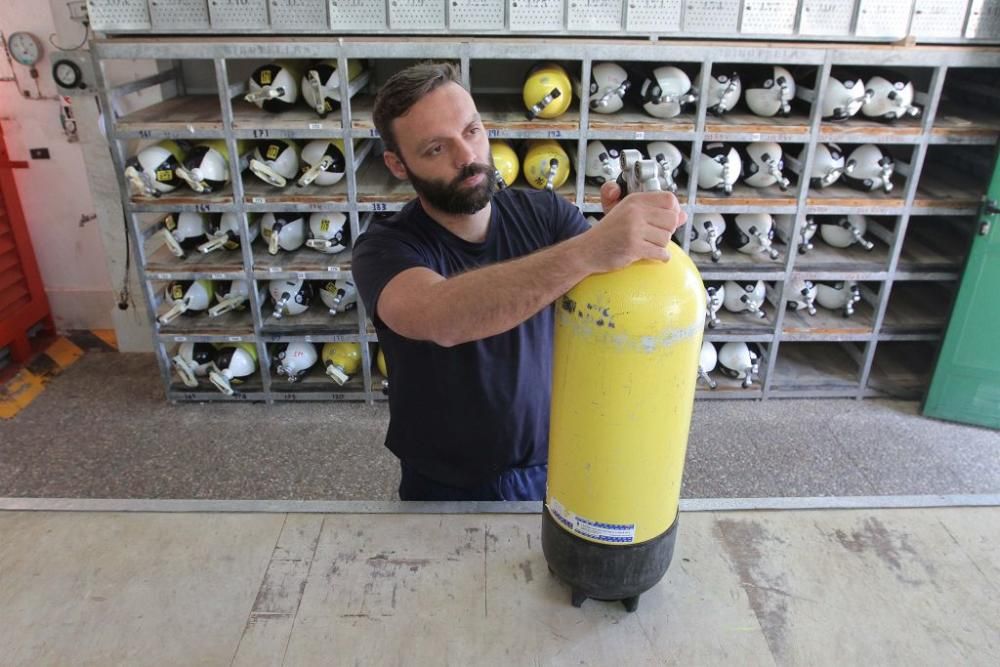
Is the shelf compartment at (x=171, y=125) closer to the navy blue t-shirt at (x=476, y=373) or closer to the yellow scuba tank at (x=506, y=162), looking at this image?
the yellow scuba tank at (x=506, y=162)

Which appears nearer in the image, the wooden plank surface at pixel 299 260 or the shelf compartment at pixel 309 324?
the wooden plank surface at pixel 299 260

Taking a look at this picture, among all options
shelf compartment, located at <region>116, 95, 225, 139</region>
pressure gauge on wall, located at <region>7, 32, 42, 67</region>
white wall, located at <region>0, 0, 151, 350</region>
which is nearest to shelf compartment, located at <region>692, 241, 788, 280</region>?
shelf compartment, located at <region>116, 95, 225, 139</region>

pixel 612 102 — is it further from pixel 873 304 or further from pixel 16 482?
pixel 16 482

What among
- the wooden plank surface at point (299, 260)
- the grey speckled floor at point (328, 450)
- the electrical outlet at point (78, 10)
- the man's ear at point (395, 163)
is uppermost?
the electrical outlet at point (78, 10)

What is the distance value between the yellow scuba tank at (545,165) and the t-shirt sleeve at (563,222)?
5.18ft

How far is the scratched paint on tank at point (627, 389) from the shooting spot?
1065 millimetres

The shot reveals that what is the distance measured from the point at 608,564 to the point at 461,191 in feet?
2.84

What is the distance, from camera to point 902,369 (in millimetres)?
4105

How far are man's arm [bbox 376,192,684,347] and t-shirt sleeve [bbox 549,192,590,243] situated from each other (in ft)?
1.77

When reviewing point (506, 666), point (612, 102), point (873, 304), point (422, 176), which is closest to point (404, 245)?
point (422, 176)

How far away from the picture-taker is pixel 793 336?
3893 mm

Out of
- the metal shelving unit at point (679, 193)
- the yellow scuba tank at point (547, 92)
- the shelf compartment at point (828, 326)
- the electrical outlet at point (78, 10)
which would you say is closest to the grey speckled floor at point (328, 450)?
the metal shelving unit at point (679, 193)

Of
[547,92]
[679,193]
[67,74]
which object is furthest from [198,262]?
[679,193]

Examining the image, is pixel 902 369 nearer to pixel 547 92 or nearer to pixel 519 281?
pixel 547 92
